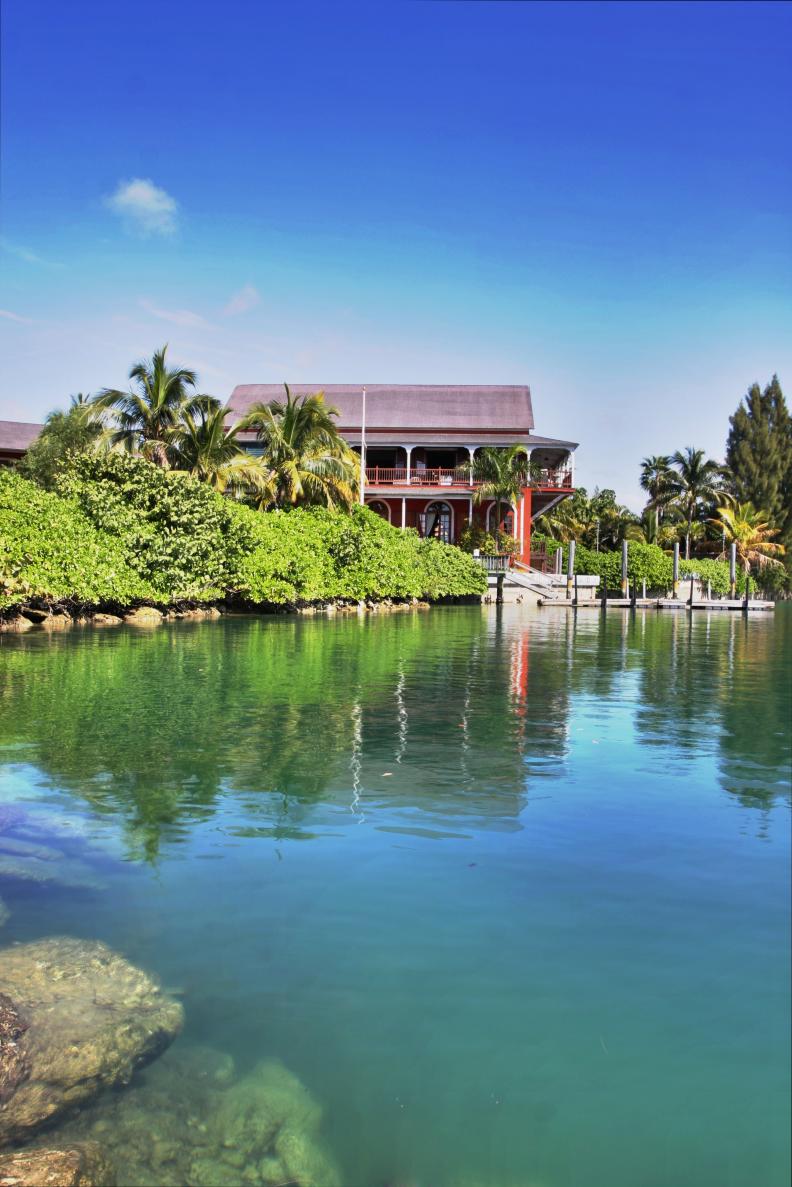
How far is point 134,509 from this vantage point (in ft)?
87.9

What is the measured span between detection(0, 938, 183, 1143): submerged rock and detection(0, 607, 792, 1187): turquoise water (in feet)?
0.58

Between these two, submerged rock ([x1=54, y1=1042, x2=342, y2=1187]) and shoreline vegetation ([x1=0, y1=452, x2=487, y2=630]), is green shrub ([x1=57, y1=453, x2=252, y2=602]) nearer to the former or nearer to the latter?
shoreline vegetation ([x1=0, y1=452, x2=487, y2=630])

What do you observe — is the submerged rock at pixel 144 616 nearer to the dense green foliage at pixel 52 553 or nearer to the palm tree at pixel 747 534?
the dense green foliage at pixel 52 553

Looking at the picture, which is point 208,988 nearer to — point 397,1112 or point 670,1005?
point 397,1112

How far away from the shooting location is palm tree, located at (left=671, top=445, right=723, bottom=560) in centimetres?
6275

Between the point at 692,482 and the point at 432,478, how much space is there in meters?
20.8

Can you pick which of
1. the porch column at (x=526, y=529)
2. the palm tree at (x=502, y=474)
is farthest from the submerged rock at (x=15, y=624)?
the porch column at (x=526, y=529)

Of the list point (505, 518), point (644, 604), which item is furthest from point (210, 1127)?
point (505, 518)

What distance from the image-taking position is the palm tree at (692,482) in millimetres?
62750

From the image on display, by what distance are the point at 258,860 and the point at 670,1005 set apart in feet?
9.11

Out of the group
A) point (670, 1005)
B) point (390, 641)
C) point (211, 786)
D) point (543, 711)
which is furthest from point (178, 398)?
point (670, 1005)

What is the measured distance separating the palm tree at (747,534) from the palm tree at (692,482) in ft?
5.10

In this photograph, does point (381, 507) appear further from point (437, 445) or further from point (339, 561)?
point (339, 561)

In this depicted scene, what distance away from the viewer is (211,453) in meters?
32.0
